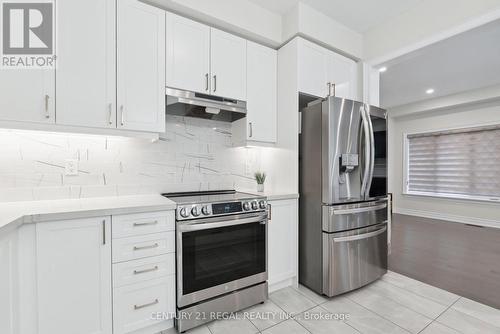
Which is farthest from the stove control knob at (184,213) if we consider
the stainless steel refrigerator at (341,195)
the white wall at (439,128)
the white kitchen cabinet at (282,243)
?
the white wall at (439,128)

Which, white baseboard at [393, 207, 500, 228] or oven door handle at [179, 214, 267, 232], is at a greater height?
oven door handle at [179, 214, 267, 232]

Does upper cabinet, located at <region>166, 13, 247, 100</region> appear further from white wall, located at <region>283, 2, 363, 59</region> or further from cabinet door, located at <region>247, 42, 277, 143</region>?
white wall, located at <region>283, 2, 363, 59</region>

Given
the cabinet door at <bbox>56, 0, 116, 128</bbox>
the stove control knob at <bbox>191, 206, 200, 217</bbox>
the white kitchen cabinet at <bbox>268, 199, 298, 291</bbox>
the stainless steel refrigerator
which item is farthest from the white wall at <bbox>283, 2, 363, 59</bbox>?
the stove control knob at <bbox>191, 206, 200, 217</bbox>

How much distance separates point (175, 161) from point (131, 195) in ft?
1.68

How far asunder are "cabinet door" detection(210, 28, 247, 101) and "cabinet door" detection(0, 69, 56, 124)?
47.1 inches

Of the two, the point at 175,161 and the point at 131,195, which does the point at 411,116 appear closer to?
the point at 175,161

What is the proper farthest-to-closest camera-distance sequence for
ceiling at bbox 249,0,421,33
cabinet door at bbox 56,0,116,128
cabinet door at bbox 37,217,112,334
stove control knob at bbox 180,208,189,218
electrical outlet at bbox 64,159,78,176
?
ceiling at bbox 249,0,421,33, electrical outlet at bbox 64,159,78,176, stove control knob at bbox 180,208,189,218, cabinet door at bbox 56,0,116,128, cabinet door at bbox 37,217,112,334

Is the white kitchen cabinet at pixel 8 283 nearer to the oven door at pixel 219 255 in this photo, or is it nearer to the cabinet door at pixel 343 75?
the oven door at pixel 219 255

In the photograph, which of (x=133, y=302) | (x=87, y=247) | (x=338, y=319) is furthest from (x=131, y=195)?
(x=338, y=319)

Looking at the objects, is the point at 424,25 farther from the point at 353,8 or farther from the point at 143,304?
the point at 143,304

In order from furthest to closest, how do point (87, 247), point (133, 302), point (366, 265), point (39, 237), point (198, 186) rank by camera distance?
point (198, 186), point (366, 265), point (133, 302), point (87, 247), point (39, 237)

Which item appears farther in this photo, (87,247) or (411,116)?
(411,116)

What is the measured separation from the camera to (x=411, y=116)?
5.98 m

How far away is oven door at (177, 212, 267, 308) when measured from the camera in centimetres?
171
